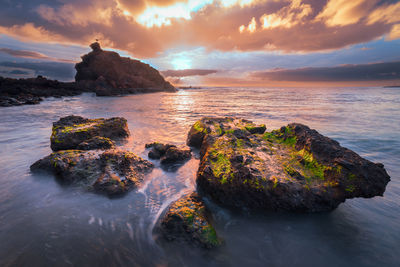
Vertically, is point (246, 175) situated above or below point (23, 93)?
below

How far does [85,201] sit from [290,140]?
5072 millimetres

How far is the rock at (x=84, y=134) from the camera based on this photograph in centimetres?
511

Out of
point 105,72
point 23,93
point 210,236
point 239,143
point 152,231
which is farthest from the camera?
point 105,72

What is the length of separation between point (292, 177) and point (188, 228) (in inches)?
84.2

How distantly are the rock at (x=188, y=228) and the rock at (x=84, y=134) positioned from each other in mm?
3716

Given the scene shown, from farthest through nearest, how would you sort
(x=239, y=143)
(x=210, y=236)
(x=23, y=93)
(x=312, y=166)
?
1. (x=23, y=93)
2. (x=239, y=143)
3. (x=312, y=166)
4. (x=210, y=236)

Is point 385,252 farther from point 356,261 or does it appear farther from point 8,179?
point 8,179

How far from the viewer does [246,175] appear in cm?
307

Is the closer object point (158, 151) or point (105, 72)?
point (158, 151)

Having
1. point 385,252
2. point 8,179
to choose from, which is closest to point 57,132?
point 8,179

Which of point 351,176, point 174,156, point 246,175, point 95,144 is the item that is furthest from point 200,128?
point 351,176

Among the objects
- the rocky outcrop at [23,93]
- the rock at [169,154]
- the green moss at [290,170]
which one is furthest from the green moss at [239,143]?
the rocky outcrop at [23,93]

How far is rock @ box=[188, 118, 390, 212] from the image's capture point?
2830mm

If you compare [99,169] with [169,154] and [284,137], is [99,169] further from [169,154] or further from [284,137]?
[284,137]
